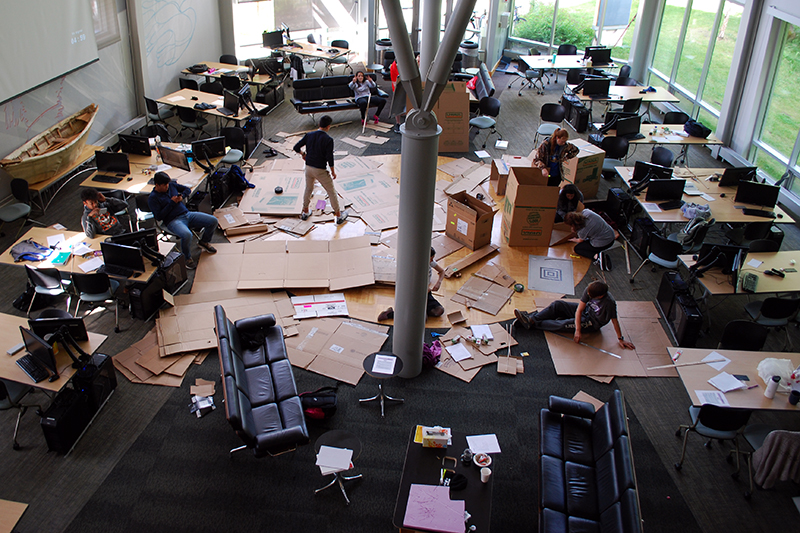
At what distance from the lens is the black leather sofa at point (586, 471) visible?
418cm

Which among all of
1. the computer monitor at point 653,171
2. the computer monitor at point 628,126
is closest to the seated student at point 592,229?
the computer monitor at point 653,171

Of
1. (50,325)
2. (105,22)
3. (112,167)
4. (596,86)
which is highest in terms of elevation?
(105,22)

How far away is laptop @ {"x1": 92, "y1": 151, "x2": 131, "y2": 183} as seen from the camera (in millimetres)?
8238

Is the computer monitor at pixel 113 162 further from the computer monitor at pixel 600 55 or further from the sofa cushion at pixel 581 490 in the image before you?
the computer monitor at pixel 600 55

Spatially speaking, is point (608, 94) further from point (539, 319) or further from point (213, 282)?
point (213, 282)

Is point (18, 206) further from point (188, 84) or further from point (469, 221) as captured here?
point (469, 221)

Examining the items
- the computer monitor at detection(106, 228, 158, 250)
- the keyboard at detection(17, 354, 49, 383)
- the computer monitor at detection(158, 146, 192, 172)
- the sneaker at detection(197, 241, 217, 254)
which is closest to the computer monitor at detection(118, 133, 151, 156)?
the computer monitor at detection(158, 146, 192, 172)

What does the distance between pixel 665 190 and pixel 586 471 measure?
4.87 m

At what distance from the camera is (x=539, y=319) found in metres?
6.80

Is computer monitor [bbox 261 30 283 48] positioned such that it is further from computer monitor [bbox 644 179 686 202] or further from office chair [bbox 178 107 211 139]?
computer monitor [bbox 644 179 686 202]

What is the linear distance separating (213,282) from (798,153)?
30.5 ft

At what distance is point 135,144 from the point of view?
8781 mm

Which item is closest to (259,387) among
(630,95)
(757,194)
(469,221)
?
(469,221)

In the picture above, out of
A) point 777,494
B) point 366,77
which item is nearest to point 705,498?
point 777,494
